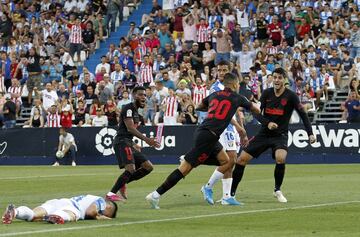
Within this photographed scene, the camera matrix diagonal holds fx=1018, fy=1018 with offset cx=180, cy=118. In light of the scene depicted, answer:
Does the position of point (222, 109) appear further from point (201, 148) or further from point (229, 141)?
point (229, 141)

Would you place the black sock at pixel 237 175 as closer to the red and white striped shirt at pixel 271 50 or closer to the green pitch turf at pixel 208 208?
the green pitch turf at pixel 208 208

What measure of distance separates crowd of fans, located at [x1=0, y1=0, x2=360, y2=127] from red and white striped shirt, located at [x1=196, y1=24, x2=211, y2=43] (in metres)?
0.04

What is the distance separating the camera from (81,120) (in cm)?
3909

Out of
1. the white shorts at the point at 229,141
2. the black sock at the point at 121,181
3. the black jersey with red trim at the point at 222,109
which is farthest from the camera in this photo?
the white shorts at the point at 229,141

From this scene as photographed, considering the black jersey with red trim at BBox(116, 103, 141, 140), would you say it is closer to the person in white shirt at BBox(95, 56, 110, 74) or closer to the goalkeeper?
the goalkeeper

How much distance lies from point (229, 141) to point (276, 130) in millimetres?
1172

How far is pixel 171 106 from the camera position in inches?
1458

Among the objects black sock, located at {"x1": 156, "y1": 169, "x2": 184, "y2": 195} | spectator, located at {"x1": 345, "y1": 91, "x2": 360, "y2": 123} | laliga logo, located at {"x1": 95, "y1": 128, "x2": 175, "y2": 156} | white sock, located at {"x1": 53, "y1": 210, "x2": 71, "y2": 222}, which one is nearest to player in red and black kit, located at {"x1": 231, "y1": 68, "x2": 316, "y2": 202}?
black sock, located at {"x1": 156, "y1": 169, "x2": 184, "y2": 195}

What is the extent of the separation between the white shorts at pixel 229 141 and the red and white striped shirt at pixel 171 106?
59.2ft

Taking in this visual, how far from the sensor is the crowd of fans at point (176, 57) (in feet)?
122

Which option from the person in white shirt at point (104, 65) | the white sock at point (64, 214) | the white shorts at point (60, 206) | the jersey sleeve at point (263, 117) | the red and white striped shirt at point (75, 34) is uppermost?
the red and white striped shirt at point (75, 34)

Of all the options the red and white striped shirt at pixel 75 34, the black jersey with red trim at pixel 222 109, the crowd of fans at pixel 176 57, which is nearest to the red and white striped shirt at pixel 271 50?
the crowd of fans at pixel 176 57

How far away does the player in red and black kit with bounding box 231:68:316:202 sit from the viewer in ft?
58.3

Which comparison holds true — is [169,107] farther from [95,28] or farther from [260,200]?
[260,200]
